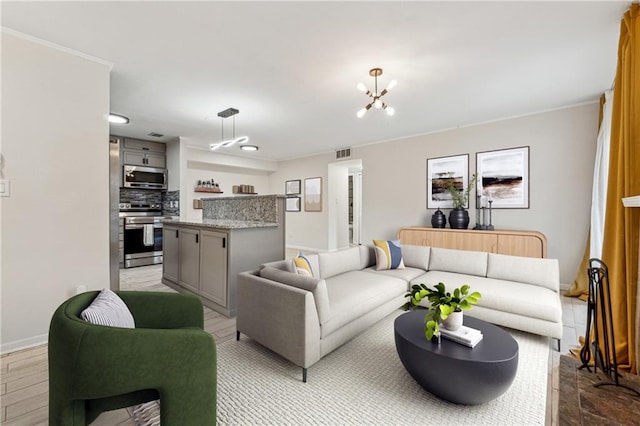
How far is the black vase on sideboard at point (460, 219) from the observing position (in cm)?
456

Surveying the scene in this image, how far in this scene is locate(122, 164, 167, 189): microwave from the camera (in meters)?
5.58

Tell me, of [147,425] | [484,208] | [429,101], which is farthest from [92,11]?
[484,208]

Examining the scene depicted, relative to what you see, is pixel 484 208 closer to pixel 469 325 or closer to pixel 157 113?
pixel 469 325

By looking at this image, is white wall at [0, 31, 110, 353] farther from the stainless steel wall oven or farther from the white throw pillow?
the stainless steel wall oven

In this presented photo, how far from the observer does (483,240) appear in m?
4.25

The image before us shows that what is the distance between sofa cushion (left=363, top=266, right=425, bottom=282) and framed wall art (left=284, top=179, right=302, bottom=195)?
4645 millimetres

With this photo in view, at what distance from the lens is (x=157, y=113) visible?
4.29 meters

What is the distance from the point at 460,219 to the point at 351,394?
3.67 metres

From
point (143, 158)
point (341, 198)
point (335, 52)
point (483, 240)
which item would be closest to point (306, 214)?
point (341, 198)

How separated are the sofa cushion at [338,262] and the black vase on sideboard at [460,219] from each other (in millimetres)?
2077

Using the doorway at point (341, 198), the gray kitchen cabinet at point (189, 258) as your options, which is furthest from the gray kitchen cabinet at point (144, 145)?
the doorway at point (341, 198)

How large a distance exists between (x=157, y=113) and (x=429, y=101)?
13.4ft

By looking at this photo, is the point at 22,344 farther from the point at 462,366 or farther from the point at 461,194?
the point at 461,194

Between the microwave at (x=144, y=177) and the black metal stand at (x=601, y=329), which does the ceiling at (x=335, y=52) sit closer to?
the microwave at (x=144, y=177)
